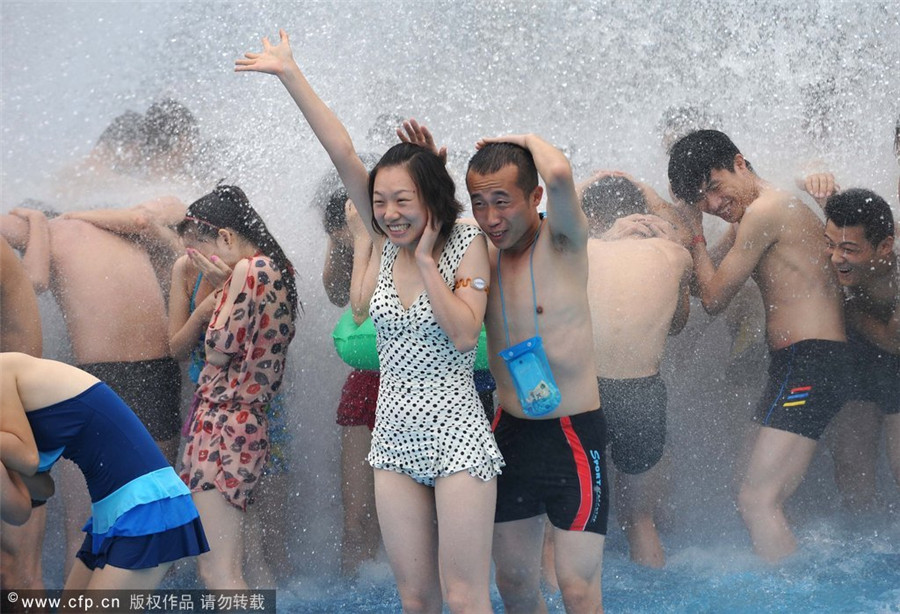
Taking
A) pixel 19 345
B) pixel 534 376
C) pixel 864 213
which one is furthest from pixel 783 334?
pixel 19 345

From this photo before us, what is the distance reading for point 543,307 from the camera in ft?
9.77

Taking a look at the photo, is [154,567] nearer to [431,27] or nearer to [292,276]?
[292,276]

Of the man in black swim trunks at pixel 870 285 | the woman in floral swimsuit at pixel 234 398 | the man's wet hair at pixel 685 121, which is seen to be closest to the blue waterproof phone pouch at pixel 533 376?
the woman in floral swimsuit at pixel 234 398

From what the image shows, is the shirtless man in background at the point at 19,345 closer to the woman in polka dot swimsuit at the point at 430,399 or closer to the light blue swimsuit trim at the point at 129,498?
the light blue swimsuit trim at the point at 129,498

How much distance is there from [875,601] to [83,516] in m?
3.20

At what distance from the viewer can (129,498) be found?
113 inches

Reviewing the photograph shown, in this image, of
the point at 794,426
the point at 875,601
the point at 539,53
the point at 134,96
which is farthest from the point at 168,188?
the point at 875,601

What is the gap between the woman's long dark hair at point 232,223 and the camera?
13.1ft

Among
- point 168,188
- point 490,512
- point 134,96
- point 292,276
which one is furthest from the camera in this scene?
point 134,96

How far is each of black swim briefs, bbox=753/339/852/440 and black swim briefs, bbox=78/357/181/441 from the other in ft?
8.25

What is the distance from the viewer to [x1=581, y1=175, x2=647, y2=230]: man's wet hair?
4.42 metres

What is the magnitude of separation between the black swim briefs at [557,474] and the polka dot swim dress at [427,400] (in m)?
0.15

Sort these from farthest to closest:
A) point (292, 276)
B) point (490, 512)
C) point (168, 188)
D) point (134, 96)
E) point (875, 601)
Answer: point (134, 96) → point (168, 188) → point (292, 276) → point (875, 601) → point (490, 512)

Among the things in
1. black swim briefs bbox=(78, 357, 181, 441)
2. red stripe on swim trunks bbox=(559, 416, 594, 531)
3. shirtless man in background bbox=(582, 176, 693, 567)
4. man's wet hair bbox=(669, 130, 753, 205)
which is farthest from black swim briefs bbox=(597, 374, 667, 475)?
black swim briefs bbox=(78, 357, 181, 441)
